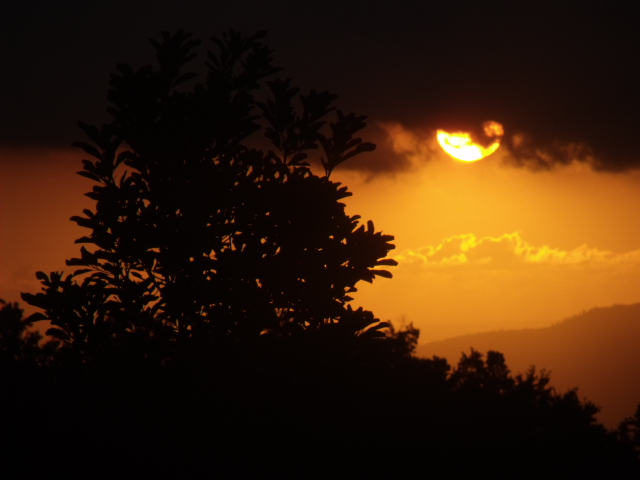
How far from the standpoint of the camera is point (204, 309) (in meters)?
8.35

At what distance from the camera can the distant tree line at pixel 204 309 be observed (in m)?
6.89

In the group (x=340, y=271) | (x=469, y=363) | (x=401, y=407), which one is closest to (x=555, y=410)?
(x=469, y=363)

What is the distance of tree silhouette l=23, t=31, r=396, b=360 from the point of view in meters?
8.17

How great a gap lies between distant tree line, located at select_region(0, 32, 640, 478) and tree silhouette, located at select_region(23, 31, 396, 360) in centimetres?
2

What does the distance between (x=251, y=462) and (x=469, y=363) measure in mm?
91204

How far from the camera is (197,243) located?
8.26 metres

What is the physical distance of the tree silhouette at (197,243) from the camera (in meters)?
8.17

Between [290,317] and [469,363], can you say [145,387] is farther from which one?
[469,363]

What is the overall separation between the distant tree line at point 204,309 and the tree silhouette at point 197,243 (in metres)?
0.02

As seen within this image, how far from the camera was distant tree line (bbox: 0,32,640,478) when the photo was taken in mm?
6887

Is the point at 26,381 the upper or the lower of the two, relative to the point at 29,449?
upper

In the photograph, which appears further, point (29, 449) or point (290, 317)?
point (290, 317)

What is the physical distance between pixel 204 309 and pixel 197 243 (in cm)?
84

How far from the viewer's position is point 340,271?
8.48 meters
